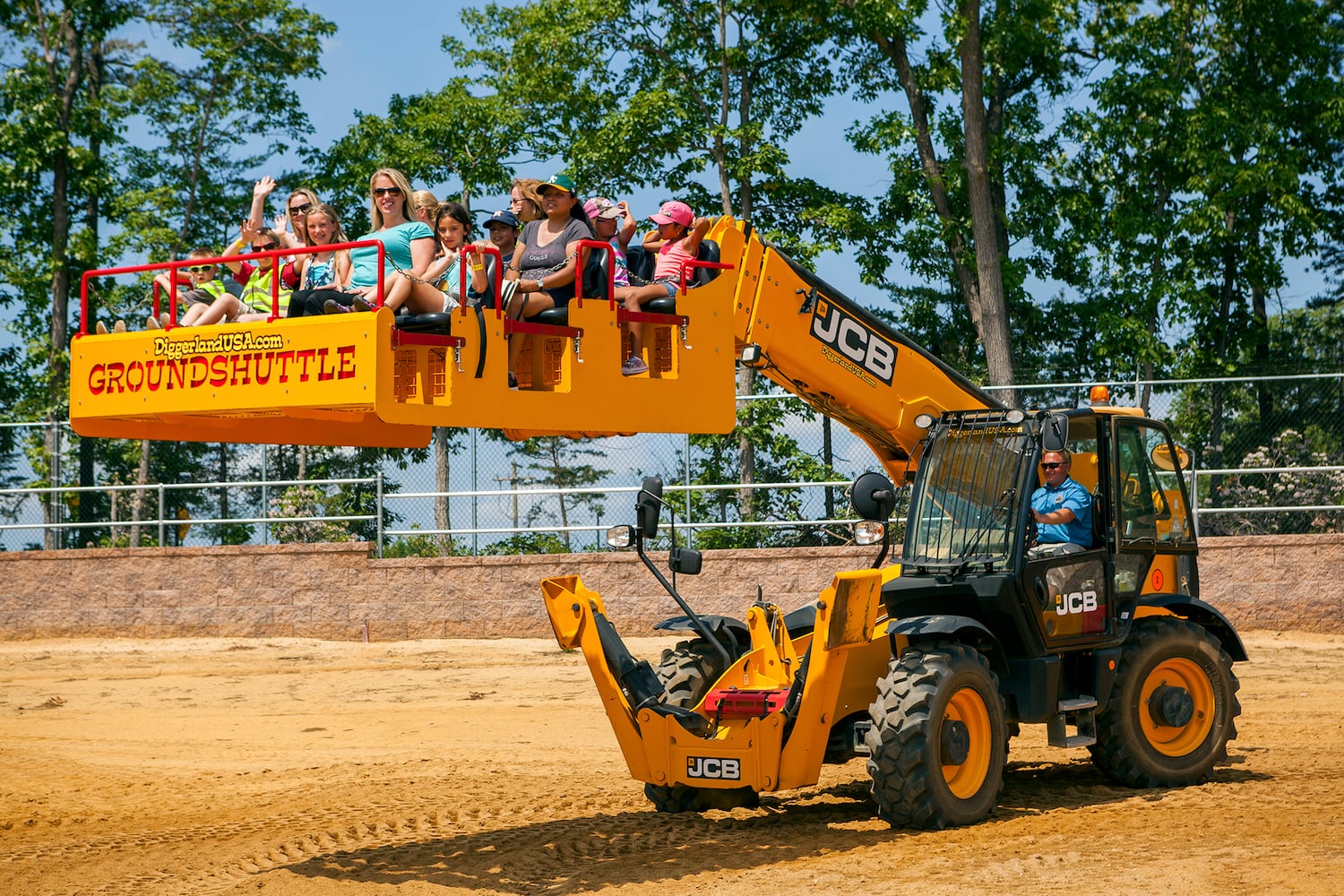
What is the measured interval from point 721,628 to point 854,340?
84.2 inches

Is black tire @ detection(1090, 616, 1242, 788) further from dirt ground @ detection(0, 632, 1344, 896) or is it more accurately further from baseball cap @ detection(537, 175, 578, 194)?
baseball cap @ detection(537, 175, 578, 194)

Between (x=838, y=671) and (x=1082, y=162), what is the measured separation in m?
18.8

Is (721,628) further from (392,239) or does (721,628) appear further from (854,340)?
(392,239)

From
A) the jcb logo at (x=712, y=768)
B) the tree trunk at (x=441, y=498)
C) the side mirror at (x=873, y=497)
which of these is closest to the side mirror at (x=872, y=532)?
the side mirror at (x=873, y=497)

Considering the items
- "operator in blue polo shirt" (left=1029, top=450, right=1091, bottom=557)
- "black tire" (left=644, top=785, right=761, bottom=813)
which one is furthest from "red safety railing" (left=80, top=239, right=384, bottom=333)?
"operator in blue polo shirt" (left=1029, top=450, right=1091, bottom=557)

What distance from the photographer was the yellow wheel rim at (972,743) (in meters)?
8.99

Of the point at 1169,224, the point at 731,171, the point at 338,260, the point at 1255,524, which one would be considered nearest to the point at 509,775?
the point at 338,260

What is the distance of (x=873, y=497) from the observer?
872 centimetres

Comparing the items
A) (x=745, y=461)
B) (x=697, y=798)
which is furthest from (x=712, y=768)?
(x=745, y=461)

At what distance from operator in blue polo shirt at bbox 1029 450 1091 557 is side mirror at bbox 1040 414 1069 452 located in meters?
0.53

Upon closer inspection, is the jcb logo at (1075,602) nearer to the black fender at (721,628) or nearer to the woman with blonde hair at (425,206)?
the black fender at (721,628)

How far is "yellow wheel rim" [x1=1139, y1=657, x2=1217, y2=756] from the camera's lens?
1019 cm

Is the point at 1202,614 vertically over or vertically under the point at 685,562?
under

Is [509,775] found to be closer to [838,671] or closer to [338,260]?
[838,671]
